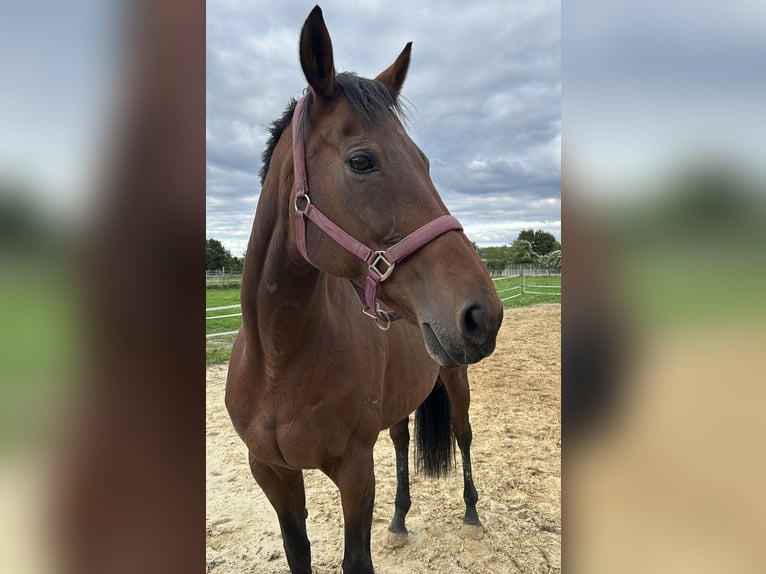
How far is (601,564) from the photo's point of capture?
22.1 inches

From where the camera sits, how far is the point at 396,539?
338cm

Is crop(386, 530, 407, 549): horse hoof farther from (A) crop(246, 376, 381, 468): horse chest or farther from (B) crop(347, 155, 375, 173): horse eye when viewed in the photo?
(B) crop(347, 155, 375, 173): horse eye

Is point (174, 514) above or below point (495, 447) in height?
above

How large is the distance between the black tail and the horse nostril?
2750mm

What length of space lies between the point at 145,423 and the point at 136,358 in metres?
0.08

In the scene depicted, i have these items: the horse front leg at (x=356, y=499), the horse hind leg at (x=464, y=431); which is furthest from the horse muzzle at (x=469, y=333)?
the horse hind leg at (x=464, y=431)

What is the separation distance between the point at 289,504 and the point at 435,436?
1.79m

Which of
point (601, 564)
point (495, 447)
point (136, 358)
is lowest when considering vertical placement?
point (495, 447)

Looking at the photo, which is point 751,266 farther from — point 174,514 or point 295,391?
point 295,391

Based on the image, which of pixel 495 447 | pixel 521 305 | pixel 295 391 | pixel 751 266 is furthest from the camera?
pixel 521 305

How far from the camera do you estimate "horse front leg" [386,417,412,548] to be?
11.1ft

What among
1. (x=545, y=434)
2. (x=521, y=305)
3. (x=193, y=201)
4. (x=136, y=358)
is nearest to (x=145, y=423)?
(x=136, y=358)

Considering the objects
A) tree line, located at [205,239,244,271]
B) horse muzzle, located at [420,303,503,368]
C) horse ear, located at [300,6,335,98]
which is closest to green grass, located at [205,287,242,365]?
tree line, located at [205,239,244,271]

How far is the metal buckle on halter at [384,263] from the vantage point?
1352 millimetres
